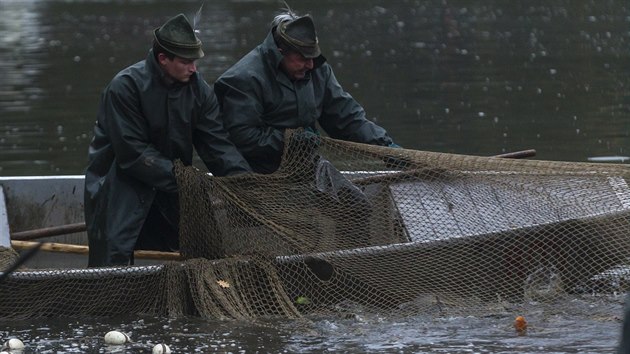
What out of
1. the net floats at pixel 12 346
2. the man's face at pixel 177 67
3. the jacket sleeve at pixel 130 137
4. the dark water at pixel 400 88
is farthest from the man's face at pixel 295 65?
the net floats at pixel 12 346

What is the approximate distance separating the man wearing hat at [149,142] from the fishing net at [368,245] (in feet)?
0.91

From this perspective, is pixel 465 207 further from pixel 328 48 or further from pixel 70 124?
pixel 328 48

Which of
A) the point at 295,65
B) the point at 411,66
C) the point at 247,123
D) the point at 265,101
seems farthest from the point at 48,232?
the point at 411,66

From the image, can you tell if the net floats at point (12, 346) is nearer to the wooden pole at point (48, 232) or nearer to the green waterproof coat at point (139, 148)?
the green waterproof coat at point (139, 148)

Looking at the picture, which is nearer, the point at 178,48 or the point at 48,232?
the point at 178,48

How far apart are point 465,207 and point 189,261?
1808mm

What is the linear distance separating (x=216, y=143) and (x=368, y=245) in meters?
1.18

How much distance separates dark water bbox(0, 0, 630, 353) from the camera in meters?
8.08

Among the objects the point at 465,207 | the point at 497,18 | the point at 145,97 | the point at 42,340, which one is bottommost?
the point at 497,18

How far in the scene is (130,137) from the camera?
849cm

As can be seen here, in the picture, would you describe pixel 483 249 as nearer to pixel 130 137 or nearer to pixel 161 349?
pixel 161 349

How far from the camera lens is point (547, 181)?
8.59m

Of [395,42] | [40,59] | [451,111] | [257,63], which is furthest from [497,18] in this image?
[257,63]

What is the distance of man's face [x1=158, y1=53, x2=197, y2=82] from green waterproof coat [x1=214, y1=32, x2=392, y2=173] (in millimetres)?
552
